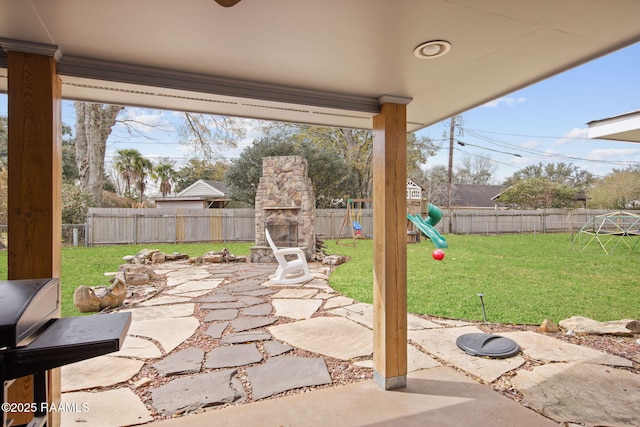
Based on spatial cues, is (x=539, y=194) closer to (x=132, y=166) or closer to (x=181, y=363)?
(x=181, y=363)

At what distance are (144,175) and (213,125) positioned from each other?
933 cm

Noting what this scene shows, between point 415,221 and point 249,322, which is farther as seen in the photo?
point 415,221

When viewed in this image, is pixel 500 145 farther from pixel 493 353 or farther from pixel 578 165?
pixel 493 353

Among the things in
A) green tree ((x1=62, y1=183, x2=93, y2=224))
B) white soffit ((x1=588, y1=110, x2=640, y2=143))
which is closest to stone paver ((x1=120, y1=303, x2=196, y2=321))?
white soffit ((x1=588, y1=110, x2=640, y2=143))

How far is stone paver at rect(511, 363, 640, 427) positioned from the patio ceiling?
6.70 ft

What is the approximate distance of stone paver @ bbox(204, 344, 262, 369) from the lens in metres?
2.85

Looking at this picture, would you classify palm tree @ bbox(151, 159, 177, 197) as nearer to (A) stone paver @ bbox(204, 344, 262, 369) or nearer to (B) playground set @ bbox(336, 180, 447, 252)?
(B) playground set @ bbox(336, 180, 447, 252)

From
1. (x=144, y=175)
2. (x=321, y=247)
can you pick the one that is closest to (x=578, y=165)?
(x=321, y=247)

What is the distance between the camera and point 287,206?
29.4 feet

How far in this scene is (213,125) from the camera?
12.1 meters

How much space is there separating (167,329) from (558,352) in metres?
3.77

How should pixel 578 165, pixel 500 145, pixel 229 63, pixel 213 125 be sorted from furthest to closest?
pixel 578 165 → pixel 500 145 → pixel 213 125 → pixel 229 63

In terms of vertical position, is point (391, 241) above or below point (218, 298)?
above

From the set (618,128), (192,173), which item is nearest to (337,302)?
(618,128)
